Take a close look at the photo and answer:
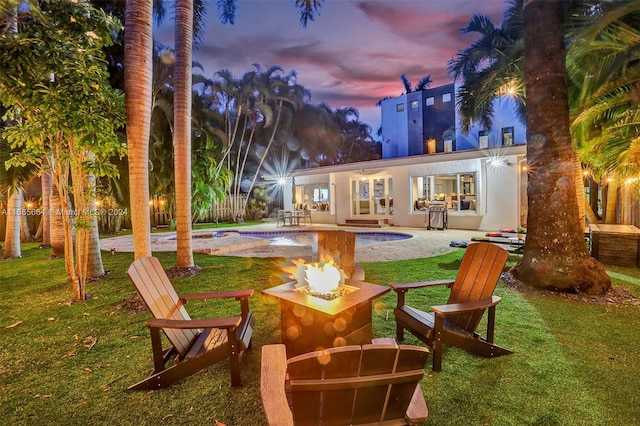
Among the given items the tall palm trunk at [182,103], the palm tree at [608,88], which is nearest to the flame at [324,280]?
the tall palm trunk at [182,103]

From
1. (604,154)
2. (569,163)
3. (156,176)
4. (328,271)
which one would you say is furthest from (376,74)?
(328,271)

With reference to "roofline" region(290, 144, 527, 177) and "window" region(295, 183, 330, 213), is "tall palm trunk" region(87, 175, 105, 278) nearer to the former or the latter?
"roofline" region(290, 144, 527, 177)

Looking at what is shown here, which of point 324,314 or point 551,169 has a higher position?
point 551,169

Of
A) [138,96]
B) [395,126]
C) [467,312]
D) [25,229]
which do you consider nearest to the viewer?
[467,312]

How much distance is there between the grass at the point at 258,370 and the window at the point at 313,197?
14421mm

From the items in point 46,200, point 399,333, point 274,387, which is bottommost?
point 399,333

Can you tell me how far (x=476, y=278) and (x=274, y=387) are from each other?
2.53 meters

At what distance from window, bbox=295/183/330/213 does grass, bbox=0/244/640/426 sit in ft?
47.3

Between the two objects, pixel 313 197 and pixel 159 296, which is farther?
pixel 313 197

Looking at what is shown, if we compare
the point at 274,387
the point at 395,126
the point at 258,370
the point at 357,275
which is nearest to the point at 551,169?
the point at 357,275

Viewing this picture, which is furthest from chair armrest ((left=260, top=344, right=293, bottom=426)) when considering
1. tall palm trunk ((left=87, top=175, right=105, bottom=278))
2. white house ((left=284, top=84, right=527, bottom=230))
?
white house ((left=284, top=84, right=527, bottom=230))

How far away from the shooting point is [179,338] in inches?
109

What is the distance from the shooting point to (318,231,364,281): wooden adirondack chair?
4.54 m

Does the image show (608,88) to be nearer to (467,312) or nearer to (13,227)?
(467,312)
